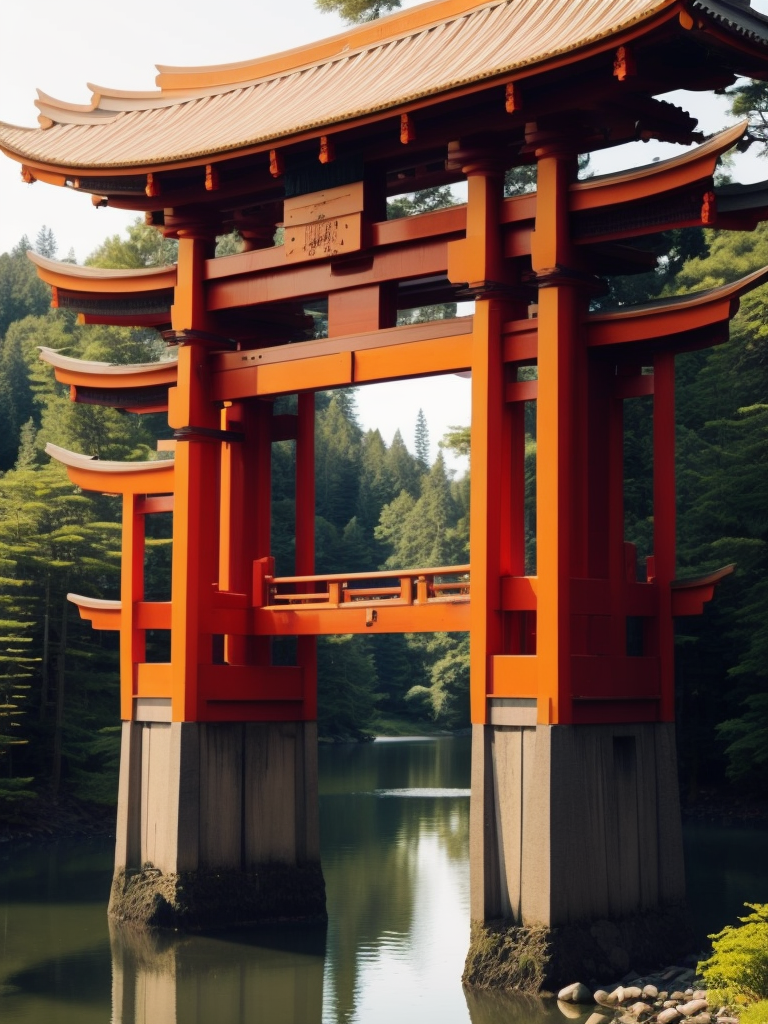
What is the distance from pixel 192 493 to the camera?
55.4ft

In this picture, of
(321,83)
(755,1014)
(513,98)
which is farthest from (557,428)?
(321,83)

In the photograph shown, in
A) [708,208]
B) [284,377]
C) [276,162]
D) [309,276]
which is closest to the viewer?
[708,208]

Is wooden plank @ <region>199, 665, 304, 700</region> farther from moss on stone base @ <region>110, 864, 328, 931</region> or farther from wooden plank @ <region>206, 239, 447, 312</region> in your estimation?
wooden plank @ <region>206, 239, 447, 312</region>

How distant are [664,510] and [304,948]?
5.89 m

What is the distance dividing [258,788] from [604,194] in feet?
24.4

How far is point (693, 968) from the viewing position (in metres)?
13.7

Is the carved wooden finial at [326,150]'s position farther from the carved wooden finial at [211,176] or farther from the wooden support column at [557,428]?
the wooden support column at [557,428]

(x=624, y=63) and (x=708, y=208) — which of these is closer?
(x=624, y=63)

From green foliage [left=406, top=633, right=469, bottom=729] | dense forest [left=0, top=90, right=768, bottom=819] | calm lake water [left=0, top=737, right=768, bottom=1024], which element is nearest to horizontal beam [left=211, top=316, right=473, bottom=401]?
calm lake water [left=0, top=737, right=768, bottom=1024]

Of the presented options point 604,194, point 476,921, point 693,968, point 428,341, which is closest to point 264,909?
point 476,921

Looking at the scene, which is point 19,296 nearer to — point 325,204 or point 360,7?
point 360,7

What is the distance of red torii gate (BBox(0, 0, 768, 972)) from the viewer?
13.4 metres

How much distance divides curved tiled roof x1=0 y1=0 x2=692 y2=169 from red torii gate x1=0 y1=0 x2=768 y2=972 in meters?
0.06

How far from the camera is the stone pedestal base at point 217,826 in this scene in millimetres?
16297
